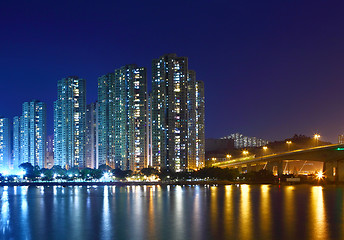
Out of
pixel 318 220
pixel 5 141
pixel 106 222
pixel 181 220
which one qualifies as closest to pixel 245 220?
pixel 181 220

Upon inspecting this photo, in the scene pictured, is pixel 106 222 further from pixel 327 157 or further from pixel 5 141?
pixel 5 141

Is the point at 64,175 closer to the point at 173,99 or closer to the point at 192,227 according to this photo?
the point at 173,99

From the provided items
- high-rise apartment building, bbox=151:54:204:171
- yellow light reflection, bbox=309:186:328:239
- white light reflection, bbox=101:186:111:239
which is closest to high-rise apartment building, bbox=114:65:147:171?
high-rise apartment building, bbox=151:54:204:171

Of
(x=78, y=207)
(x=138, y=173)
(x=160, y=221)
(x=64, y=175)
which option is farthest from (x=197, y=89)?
(x=160, y=221)

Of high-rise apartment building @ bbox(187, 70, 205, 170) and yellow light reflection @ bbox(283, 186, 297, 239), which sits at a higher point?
high-rise apartment building @ bbox(187, 70, 205, 170)

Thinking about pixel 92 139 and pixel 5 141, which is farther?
pixel 5 141

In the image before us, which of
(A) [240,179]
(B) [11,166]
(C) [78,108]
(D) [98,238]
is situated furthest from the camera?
(B) [11,166]

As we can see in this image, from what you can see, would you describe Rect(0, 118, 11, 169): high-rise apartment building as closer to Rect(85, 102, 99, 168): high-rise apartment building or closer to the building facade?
the building facade
